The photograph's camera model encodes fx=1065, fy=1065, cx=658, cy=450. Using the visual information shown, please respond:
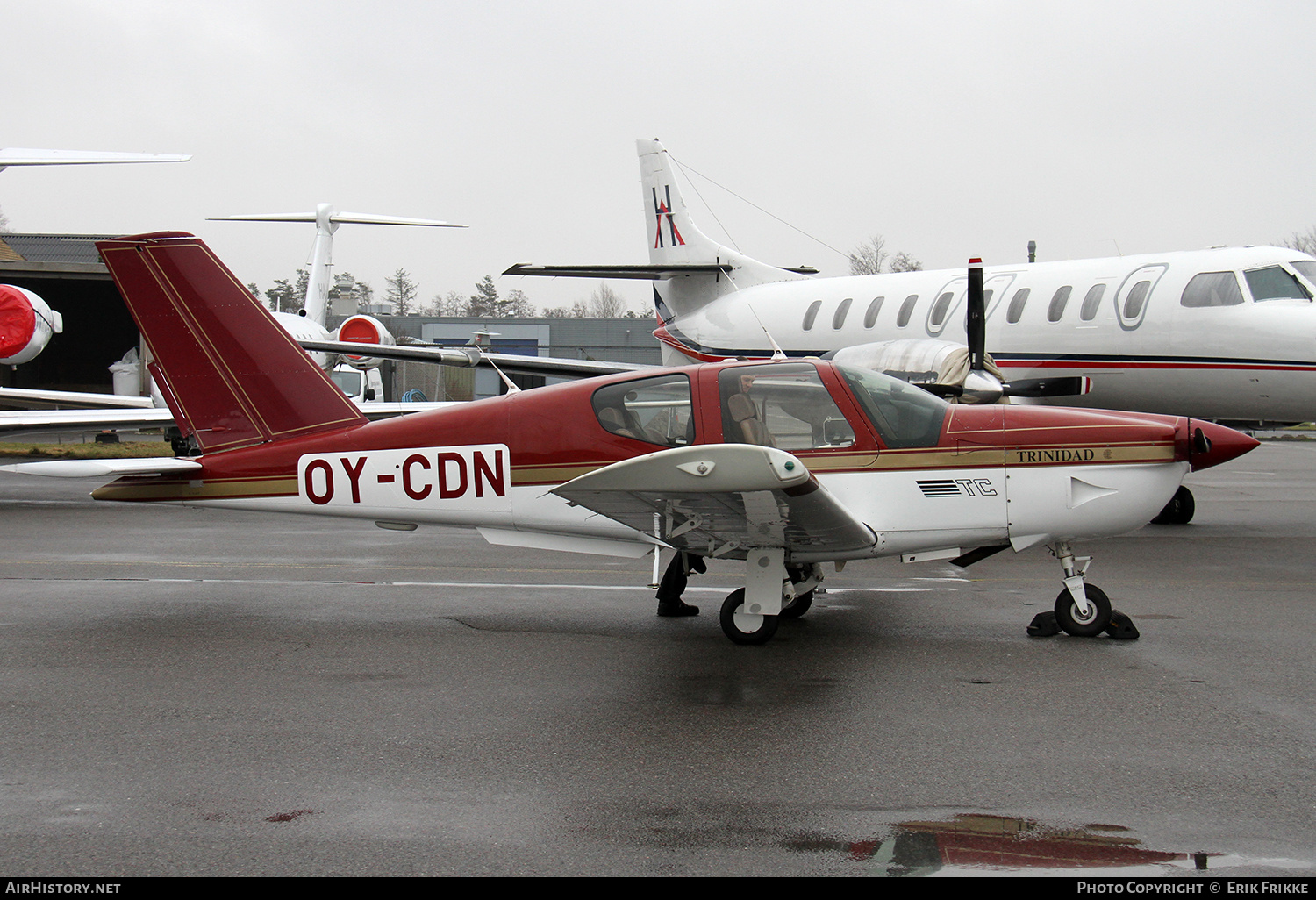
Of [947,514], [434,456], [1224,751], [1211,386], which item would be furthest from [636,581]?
[1211,386]

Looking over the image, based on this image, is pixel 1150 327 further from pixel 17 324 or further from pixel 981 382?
pixel 17 324

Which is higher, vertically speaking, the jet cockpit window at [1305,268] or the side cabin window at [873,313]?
the jet cockpit window at [1305,268]

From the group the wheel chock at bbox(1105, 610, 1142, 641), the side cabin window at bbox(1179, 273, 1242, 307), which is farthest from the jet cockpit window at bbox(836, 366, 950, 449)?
the side cabin window at bbox(1179, 273, 1242, 307)

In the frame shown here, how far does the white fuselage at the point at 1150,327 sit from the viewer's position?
11859 millimetres

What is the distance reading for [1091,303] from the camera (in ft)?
43.1

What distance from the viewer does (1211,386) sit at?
12328 millimetres

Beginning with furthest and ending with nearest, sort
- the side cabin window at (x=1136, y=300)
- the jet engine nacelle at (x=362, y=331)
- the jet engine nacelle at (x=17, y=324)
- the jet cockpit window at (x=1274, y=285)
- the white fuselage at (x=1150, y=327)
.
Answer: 1. the jet engine nacelle at (x=362, y=331)
2. the jet engine nacelle at (x=17, y=324)
3. the side cabin window at (x=1136, y=300)
4. the jet cockpit window at (x=1274, y=285)
5. the white fuselage at (x=1150, y=327)

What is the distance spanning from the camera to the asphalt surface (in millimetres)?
3568

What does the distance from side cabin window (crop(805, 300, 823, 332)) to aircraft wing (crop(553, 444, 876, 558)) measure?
A: 10.4m

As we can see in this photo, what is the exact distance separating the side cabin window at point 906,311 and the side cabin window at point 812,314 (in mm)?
1646

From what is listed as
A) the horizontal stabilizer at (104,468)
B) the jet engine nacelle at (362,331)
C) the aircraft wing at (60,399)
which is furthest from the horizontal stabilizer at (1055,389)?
the jet engine nacelle at (362,331)

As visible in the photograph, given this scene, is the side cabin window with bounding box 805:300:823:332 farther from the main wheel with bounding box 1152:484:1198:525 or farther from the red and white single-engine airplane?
the red and white single-engine airplane

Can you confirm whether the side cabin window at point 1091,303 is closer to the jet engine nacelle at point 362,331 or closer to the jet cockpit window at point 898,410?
the jet cockpit window at point 898,410

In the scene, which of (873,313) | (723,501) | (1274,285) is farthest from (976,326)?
(723,501)
